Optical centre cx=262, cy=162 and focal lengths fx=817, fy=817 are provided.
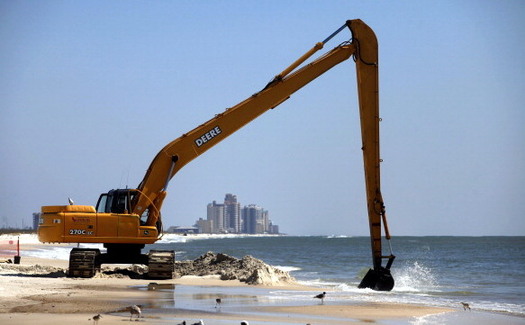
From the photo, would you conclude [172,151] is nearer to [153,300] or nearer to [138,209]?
[138,209]

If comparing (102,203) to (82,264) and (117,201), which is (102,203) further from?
(82,264)

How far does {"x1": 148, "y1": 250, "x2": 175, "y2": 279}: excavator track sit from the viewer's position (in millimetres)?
26266

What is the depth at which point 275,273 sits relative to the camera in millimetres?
26906

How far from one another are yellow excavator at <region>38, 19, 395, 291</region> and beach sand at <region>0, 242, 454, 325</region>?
60.0 inches

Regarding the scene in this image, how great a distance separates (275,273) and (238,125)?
16.6 feet

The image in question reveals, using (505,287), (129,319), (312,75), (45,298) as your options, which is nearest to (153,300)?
(45,298)

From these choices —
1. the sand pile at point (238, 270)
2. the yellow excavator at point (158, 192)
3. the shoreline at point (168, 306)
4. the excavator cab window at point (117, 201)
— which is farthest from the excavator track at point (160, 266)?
the sand pile at point (238, 270)

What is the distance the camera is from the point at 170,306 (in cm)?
1781

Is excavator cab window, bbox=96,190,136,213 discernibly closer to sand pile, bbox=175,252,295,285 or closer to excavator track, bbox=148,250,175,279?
excavator track, bbox=148,250,175,279

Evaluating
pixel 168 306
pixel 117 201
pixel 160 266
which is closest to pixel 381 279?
pixel 160 266

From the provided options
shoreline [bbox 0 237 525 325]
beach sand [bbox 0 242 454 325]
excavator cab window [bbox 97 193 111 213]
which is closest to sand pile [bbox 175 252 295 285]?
beach sand [bbox 0 242 454 325]

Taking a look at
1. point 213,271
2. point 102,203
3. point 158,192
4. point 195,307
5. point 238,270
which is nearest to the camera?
point 195,307

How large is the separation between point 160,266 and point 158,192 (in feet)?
7.97

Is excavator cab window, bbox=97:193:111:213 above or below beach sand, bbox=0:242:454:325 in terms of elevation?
above
